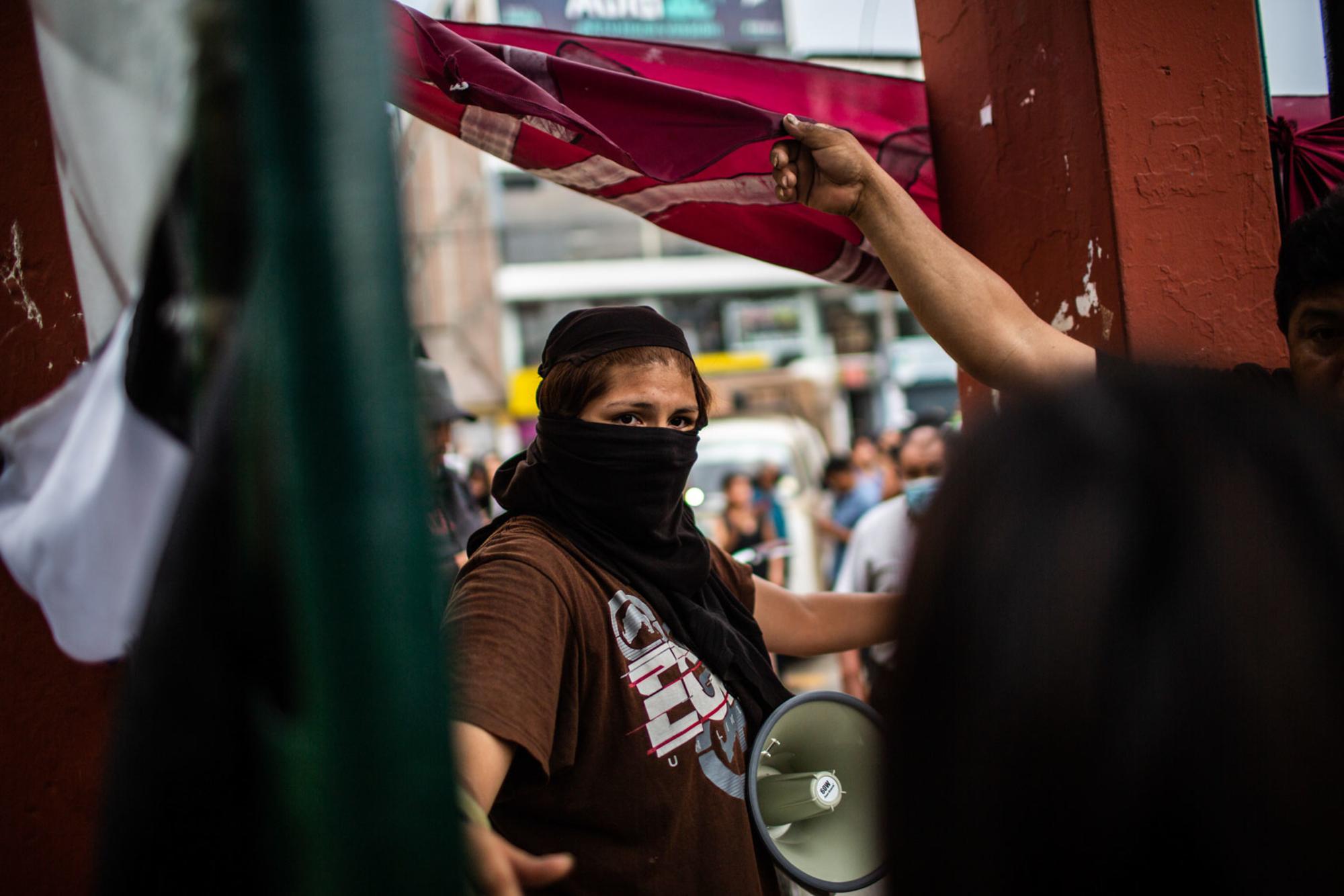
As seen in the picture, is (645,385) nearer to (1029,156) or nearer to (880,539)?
(1029,156)

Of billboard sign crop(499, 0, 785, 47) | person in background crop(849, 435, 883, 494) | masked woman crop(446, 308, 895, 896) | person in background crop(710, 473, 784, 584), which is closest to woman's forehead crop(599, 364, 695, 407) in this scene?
masked woman crop(446, 308, 895, 896)

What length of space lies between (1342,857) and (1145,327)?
5.70 feet

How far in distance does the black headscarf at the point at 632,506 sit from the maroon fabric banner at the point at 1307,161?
1.73 meters

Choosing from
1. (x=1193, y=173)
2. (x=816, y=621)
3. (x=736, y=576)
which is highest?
(x=1193, y=173)

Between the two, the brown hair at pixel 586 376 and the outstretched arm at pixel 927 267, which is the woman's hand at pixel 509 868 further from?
the outstretched arm at pixel 927 267

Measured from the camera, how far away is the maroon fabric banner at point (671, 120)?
72.1 inches

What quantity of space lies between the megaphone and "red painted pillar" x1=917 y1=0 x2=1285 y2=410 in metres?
1.05

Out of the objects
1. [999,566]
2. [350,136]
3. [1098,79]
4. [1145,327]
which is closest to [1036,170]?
[1098,79]

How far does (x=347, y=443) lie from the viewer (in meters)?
0.49

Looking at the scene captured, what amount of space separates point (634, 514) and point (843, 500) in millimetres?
5930

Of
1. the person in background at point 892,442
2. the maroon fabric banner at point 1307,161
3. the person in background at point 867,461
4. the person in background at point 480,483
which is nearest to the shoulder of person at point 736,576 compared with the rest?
the maroon fabric banner at point 1307,161

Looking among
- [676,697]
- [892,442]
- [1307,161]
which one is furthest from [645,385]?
[892,442]

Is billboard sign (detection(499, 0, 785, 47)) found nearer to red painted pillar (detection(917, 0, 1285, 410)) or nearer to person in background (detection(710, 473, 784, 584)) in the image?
person in background (detection(710, 473, 784, 584))

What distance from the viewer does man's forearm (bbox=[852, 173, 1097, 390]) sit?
1674mm
